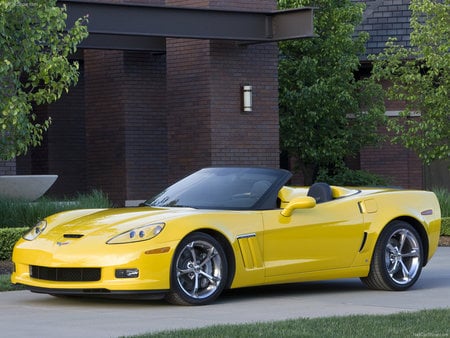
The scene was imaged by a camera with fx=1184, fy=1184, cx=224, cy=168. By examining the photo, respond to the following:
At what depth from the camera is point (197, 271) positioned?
34.7 ft

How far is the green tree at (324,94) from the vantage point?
2431cm

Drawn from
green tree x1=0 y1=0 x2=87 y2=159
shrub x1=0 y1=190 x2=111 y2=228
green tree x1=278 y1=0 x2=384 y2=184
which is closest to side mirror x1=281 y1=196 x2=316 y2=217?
green tree x1=0 y1=0 x2=87 y2=159

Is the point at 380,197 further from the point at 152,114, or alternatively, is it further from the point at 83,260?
the point at 152,114

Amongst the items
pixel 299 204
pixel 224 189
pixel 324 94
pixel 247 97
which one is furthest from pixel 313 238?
pixel 324 94

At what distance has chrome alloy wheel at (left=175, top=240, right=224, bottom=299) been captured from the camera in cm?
1055

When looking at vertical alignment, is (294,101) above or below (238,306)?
above

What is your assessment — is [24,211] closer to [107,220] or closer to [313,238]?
[107,220]

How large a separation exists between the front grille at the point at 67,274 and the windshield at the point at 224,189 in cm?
144

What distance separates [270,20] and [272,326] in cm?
1269

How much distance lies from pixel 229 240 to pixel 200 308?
0.73m

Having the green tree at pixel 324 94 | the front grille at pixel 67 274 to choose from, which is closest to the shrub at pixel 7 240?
the front grille at pixel 67 274

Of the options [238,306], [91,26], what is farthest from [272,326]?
[91,26]

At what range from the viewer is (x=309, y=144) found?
24.8 m

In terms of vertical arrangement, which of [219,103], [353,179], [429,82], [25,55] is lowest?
[353,179]
